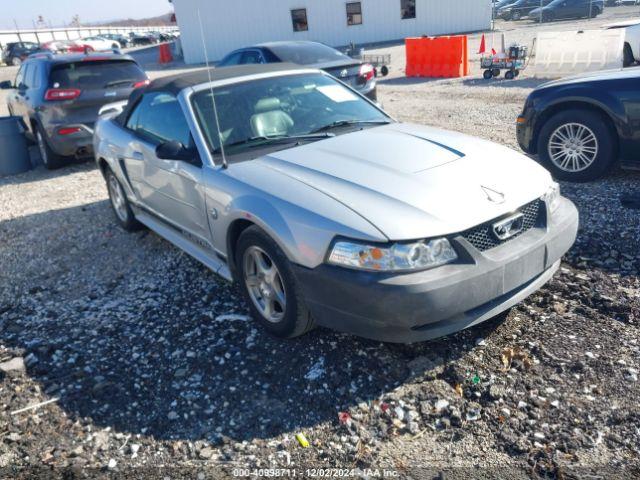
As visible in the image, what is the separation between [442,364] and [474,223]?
2.92 feet

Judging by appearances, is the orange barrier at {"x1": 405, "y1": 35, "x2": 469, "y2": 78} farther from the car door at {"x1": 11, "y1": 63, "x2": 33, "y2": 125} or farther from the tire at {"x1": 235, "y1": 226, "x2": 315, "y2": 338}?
the tire at {"x1": 235, "y1": 226, "x2": 315, "y2": 338}

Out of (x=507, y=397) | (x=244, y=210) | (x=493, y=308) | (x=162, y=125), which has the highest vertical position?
(x=162, y=125)

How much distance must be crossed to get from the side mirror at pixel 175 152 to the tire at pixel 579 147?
4053mm

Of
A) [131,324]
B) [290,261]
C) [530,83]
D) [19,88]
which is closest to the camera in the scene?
[290,261]

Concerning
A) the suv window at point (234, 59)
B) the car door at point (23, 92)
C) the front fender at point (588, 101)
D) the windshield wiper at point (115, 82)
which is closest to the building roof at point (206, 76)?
the front fender at point (588, 101)

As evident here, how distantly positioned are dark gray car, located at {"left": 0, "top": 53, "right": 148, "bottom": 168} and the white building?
24.7 meters

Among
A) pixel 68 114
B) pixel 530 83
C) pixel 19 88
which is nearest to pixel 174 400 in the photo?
pixel 68 114

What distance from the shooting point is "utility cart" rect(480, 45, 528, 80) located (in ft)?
46.7

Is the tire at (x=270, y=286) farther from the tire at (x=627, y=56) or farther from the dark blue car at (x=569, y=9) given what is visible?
the dark blue car at (x=569, y=9)

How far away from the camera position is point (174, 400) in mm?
3148

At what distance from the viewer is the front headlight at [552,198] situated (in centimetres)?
339

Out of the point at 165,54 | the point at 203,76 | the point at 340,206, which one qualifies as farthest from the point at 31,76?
the point at 165,54

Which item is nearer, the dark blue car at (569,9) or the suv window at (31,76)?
the suv window at (31,76)

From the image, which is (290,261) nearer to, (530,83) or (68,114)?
(68,114)
